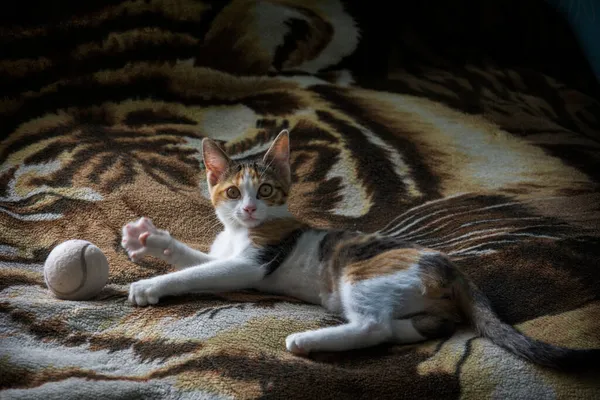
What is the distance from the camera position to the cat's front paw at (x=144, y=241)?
1444 millimetres

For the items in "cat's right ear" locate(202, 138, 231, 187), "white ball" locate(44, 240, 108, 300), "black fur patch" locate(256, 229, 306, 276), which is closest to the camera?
"white ball" locate(44, 240, 108, 300)

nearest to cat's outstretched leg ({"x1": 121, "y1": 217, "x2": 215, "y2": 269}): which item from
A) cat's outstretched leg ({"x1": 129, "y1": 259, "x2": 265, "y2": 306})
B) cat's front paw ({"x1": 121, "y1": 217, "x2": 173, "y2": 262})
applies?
cat's front paw ({"x1": 121, "y1": 217, "x2": 173, "y2": 262})

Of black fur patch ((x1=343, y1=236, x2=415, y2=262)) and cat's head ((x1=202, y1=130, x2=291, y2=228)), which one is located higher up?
cat's head ((x1=202, y1=130, x2=291, y2=228))

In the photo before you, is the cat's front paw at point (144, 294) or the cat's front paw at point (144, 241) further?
the cat's front paw at point (144, 241)

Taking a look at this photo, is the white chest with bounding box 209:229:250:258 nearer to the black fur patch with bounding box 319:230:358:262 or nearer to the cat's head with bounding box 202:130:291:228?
the cat's head with bounding box 202:130:291:228

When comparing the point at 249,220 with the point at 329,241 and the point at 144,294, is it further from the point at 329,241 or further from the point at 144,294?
the point at 144,294

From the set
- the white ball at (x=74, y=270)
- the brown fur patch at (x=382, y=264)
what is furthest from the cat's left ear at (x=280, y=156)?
the white ball at (x=74, y=270)

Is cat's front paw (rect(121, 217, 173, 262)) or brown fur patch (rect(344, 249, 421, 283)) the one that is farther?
cat's front paw (rect(121, 217, 173, 262))

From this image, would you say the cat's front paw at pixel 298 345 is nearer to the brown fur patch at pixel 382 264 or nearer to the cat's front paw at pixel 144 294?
the brown fur patch at pixel 382 264

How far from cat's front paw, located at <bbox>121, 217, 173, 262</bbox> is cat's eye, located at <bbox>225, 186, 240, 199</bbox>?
17 centimetres

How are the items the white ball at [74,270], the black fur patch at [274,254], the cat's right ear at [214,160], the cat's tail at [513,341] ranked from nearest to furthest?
the cat's tail at [513,341] < the white ball at [74,270] < the black fur patch at [274,254] < the cat's right ear at [214,160]

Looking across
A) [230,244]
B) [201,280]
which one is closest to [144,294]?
[201,280]

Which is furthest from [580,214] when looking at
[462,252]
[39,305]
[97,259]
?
[39,305]

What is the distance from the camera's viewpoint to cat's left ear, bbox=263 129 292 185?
1.52m
